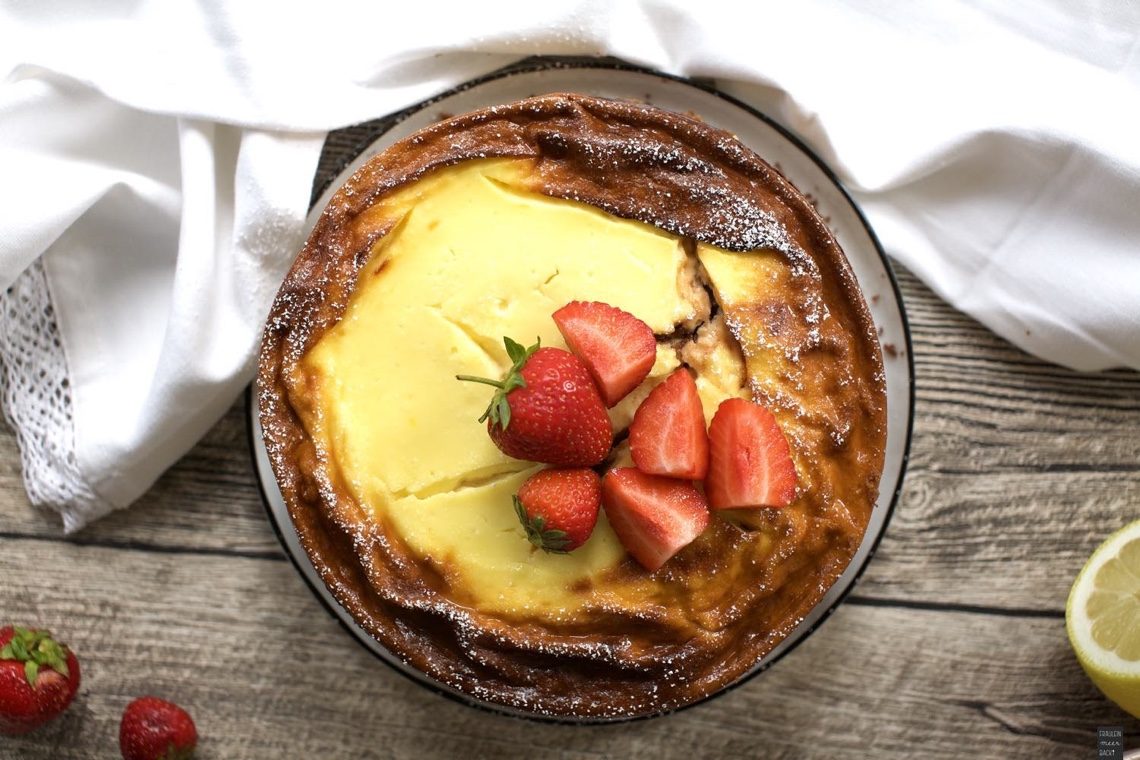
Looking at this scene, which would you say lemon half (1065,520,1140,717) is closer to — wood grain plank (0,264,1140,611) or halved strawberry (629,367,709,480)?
wood grain plank (0,264,1140,611)

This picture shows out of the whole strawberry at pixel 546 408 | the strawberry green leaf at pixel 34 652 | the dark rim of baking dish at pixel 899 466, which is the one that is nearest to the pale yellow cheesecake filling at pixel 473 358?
the whole strawberry at pixel 546 408

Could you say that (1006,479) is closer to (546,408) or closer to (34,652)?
(546,408)

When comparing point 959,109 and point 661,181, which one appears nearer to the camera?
point 661,181

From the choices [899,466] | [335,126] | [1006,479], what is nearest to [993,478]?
[1006,479]

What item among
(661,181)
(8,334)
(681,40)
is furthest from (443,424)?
(8,334)

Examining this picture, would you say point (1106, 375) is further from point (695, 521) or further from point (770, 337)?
point (695, 521)

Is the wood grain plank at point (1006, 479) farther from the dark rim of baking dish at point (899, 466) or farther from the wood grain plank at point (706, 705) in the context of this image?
the dark rim of baking dish at point (899, 466)

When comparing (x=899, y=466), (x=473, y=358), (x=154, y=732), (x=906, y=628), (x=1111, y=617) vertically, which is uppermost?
(x=473, y=358)
